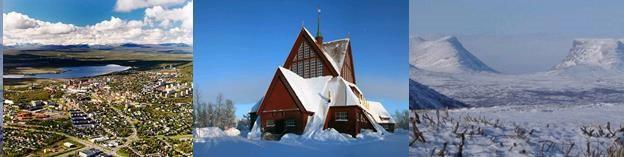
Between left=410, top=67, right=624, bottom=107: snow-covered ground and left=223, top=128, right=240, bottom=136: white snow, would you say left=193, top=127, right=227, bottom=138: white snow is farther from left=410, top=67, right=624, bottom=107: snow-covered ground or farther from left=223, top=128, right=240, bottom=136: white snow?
left=410, top=67, right=624, bottom=107: snow-covered ground

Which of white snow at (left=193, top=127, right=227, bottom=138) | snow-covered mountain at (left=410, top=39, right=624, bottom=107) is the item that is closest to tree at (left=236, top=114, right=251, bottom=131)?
white snow at (left=193, top=127, right=227, bottom=138)

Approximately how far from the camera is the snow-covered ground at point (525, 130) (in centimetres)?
810

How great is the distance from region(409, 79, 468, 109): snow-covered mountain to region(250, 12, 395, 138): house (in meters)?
0.38

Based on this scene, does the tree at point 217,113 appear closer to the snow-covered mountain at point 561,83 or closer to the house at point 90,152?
the house at point 90,152

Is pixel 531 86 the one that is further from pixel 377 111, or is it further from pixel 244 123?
pixel 244 123

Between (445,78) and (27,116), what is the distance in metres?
5.41

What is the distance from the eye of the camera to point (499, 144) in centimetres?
838

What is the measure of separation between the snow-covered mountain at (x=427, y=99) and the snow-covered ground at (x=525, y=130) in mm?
77

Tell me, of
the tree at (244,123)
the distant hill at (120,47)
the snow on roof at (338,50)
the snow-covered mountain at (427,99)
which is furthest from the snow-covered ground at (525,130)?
the distant hill at (120,47)

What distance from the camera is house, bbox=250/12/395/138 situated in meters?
8.95

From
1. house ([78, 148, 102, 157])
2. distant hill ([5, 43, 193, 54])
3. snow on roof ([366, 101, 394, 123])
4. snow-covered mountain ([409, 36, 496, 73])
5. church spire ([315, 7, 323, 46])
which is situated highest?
church spire ([315, 7, 323, 46])

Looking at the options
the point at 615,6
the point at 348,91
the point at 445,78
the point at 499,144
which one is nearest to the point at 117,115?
the point at 348,91

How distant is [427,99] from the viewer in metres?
8.75

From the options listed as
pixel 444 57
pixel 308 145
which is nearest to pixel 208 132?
pixel 308 145
